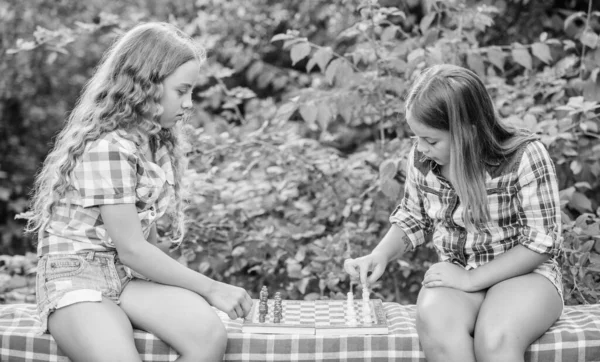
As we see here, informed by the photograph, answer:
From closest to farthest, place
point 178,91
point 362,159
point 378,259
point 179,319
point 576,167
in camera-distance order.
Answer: point 179,319 → point 178,91 → point 378,259 → point 576,167 → point 362,159

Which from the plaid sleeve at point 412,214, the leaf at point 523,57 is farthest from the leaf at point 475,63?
the plaid sleeve at point 412,214

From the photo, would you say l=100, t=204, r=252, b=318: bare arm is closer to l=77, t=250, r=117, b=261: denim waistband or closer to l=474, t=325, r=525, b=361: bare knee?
l=77, t=250, r=117, b=261: denim waistband

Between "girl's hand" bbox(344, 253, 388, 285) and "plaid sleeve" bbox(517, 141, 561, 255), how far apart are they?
49 cm

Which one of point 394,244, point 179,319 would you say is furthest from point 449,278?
point 179,319

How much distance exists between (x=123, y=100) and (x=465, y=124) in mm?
1115

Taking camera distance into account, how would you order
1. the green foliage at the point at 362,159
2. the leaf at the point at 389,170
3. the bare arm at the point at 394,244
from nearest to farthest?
the bare arm at the point at 394,244 < the leaf at the point at 389,170 < the green foliage at the point at 362,159

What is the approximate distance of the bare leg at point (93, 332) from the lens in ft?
7.44

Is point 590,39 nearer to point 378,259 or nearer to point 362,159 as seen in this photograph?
point 362,159

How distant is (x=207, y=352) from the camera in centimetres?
234

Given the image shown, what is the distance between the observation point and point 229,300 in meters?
2.48

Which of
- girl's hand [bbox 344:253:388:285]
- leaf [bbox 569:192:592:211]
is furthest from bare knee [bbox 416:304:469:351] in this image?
leaf [bbox 569:192:592:211]

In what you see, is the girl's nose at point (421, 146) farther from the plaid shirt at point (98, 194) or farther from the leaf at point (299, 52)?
the leaf at point (299, 52)

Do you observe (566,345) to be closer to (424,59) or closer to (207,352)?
(207,352)

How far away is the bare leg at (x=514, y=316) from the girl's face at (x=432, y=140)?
0.46 metres
